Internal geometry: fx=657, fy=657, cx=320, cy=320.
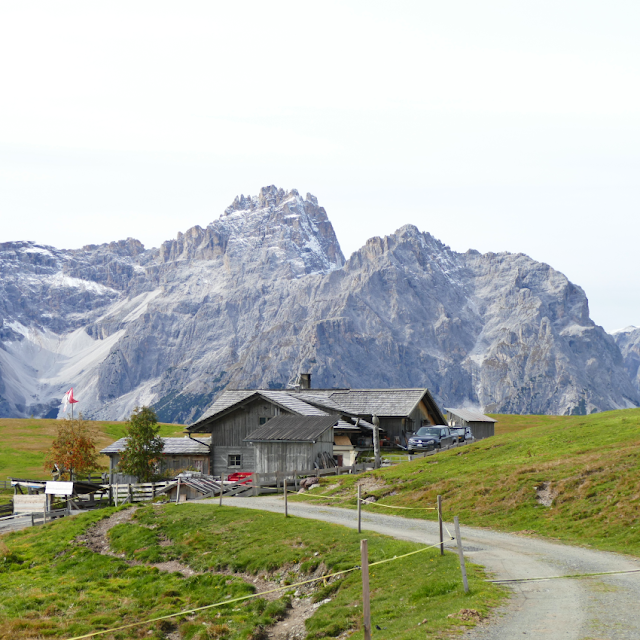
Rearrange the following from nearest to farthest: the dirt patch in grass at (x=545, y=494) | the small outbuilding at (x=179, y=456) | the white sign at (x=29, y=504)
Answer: the dirt patch in grass at (x=545, y=494)
the white sign at (x=29, y=504)
the small outbuilding at (x=179, y=456)

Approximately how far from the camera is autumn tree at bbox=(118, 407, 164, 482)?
5600 centimetres

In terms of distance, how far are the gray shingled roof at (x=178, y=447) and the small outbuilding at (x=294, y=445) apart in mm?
10619

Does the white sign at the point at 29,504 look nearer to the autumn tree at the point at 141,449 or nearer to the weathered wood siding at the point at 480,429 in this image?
the autumn tree at the point at 141,449

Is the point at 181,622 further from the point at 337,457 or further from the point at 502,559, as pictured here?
the point at 337,457

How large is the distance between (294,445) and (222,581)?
3100 centimetres

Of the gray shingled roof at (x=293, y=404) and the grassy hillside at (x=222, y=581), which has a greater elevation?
the gray shingled roof at (x=293, y=404)

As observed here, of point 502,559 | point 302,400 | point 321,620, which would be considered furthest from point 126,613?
point 302,400

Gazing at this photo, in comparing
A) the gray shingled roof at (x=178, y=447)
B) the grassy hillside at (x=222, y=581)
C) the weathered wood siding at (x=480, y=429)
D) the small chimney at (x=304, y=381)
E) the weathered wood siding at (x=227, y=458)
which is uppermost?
the small chimney at (x=304, y=381)

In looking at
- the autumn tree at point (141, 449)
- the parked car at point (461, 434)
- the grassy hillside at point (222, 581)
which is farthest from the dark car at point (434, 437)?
the grassy hillside at point (222, 581)

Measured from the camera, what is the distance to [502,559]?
907 inches

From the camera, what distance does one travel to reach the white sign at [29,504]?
1930 inches

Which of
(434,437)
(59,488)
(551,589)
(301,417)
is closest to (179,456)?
(301,417)

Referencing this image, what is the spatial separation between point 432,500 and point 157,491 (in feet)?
77.8

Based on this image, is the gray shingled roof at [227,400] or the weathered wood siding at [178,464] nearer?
the weathered wood siding at [178,464]
